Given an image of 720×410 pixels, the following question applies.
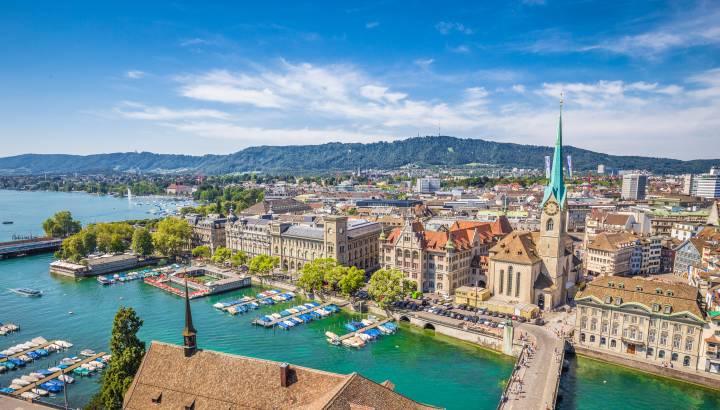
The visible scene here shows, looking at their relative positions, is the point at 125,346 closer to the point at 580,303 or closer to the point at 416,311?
the point at 416,311

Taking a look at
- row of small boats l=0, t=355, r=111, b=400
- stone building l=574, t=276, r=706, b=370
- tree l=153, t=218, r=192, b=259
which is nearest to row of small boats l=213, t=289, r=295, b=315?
row of small boats l=0, t=355, r=111, b=400

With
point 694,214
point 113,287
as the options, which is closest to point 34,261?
point 113,287

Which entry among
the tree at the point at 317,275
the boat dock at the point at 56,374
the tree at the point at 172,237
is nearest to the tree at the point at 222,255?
the tree at the point at 172,237

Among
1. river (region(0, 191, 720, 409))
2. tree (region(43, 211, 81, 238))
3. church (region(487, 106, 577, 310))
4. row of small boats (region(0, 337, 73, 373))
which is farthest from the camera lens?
tree (region(43, 211, 81, 238))

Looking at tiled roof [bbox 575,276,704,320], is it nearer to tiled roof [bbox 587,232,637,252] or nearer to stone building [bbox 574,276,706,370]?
stone building [bbox 574,276,706,370]

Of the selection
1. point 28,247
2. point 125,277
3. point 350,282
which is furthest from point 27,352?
point 28,247
